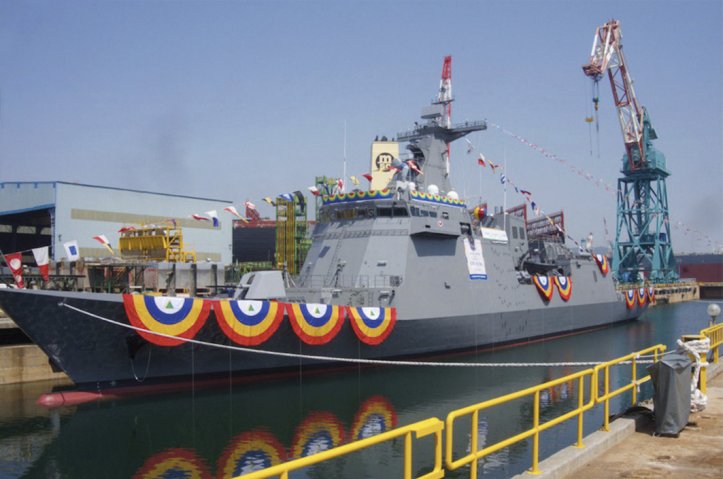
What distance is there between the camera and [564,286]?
26.1 meters

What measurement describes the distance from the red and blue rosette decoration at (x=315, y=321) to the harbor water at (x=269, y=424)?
52.9 inches

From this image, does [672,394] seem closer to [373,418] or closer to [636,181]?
[373,418]

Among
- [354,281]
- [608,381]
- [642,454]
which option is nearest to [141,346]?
[354,281]

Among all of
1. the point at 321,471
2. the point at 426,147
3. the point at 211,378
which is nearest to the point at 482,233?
the point at 426,147

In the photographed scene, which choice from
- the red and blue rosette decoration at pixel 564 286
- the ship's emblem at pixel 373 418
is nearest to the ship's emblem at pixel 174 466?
the ship's emblem at pixel 373 418

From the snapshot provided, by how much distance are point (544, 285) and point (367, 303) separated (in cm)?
1009

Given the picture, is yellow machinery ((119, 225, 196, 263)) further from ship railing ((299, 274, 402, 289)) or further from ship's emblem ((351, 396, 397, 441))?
ship's emblem ((351, 396, 397, 441))

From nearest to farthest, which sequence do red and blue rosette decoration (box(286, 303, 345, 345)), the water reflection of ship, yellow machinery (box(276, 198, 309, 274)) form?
the water reflection of ship, red and blue rosette decoration (box(286, 303, 345, 345)), yellow machinery (box(276, 198, 309, 274))

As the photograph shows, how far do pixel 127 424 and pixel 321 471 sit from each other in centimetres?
462

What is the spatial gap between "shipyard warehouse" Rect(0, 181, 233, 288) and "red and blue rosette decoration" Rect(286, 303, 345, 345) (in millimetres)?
12456

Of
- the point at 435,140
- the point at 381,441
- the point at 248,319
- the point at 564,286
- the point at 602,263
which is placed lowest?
the point at 381,441

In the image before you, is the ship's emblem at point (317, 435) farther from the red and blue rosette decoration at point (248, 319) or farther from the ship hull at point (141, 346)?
the red and blue rosette decoration at point (248, 319)

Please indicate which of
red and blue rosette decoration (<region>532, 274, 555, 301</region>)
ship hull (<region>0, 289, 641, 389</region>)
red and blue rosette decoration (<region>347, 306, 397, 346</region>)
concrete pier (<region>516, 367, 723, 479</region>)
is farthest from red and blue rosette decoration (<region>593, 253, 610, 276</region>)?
concrete pier (<region>516, 367, 723, 479</region>)

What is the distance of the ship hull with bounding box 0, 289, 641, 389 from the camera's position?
1255 cm
